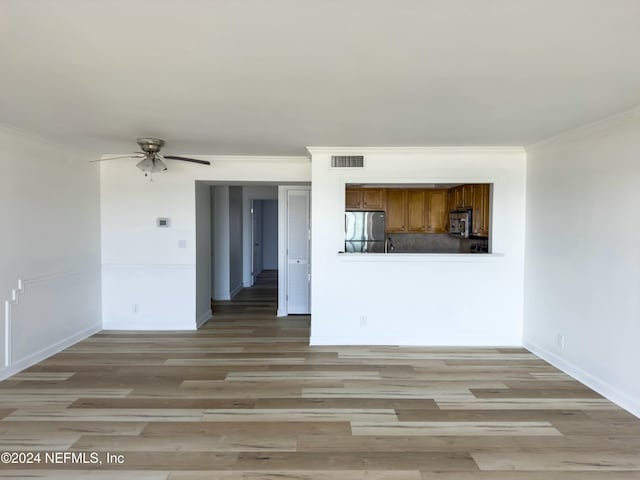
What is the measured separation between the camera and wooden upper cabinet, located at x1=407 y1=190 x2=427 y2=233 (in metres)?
6.88

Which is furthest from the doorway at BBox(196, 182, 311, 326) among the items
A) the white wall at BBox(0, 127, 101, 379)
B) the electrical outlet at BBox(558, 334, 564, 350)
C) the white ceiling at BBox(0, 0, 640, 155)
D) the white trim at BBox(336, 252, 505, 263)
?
the electrical outlet at BBox(558, 334, 564, 350)

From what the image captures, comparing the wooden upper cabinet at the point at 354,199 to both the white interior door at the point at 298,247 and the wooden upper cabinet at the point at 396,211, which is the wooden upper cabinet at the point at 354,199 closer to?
the wooden upper cabinet at the point at 396,211

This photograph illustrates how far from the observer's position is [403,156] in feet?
15.0

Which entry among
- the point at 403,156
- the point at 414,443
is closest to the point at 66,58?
the point at 414,443

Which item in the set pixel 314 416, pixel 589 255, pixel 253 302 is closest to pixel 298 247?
pixel 253 302

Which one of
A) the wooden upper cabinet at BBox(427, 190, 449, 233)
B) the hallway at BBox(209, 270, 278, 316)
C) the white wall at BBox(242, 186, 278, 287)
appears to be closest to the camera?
the hallway at BBox(209, 270, 278, 316)

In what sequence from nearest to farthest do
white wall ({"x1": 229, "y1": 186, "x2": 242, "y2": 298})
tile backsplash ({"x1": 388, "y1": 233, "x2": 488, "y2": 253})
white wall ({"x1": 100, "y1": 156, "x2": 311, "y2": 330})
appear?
1. white wall ({"x1": 100, "y1": 156, "x2": 311, "y2": 330})
2. tile backsplash ({"x1": 388, "y1": 233, "x2": 488, "y2": 253})
3. white wall ({"x1": 229, "y1": 186, "x2": 242, "y2": 298})

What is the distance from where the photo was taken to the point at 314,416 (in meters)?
2.96

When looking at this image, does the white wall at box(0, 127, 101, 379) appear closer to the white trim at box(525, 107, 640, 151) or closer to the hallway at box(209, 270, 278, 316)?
the hallway at box(209, 270, 278, 316)

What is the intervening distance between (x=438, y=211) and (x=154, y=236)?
4.70m

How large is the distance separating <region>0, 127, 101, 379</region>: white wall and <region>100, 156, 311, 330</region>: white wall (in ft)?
0.61

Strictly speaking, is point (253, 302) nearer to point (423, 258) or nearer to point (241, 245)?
point (241, 245)

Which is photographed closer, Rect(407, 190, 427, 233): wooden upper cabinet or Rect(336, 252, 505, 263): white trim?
Rect(336, 252, 505, 263): white trim

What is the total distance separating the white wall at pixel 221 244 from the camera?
7.42m
